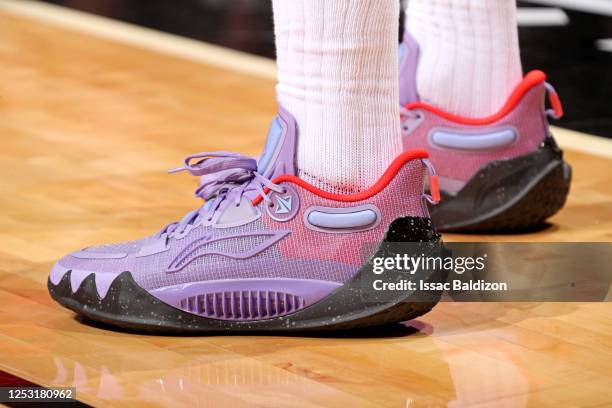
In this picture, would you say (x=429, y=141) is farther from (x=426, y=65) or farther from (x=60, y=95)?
(x=60, y=95)

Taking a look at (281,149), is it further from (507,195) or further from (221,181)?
(507,195)

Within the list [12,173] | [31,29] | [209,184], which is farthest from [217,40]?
[209,184]

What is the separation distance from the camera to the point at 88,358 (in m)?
1.32

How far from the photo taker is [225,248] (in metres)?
1.41

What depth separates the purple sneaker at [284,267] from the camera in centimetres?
139

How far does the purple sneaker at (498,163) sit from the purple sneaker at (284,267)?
0.44m

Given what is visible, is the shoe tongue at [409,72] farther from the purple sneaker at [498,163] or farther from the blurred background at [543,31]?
the blurred background at [543,31]

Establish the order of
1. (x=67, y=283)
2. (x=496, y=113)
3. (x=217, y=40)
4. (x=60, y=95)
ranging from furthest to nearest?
(x=217, y=40), (x=60, y=95), (x=496, y=113), (x=67, y=283)

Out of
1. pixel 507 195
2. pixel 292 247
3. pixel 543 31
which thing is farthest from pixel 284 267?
pixel 543 31

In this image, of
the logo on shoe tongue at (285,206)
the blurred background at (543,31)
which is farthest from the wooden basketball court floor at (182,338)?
the blurred background at (543,31)

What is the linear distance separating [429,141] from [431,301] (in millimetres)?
501

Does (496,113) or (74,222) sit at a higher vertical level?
(496,113)

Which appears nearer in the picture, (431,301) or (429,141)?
(431,301)

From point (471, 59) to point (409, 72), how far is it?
0.10 meters
